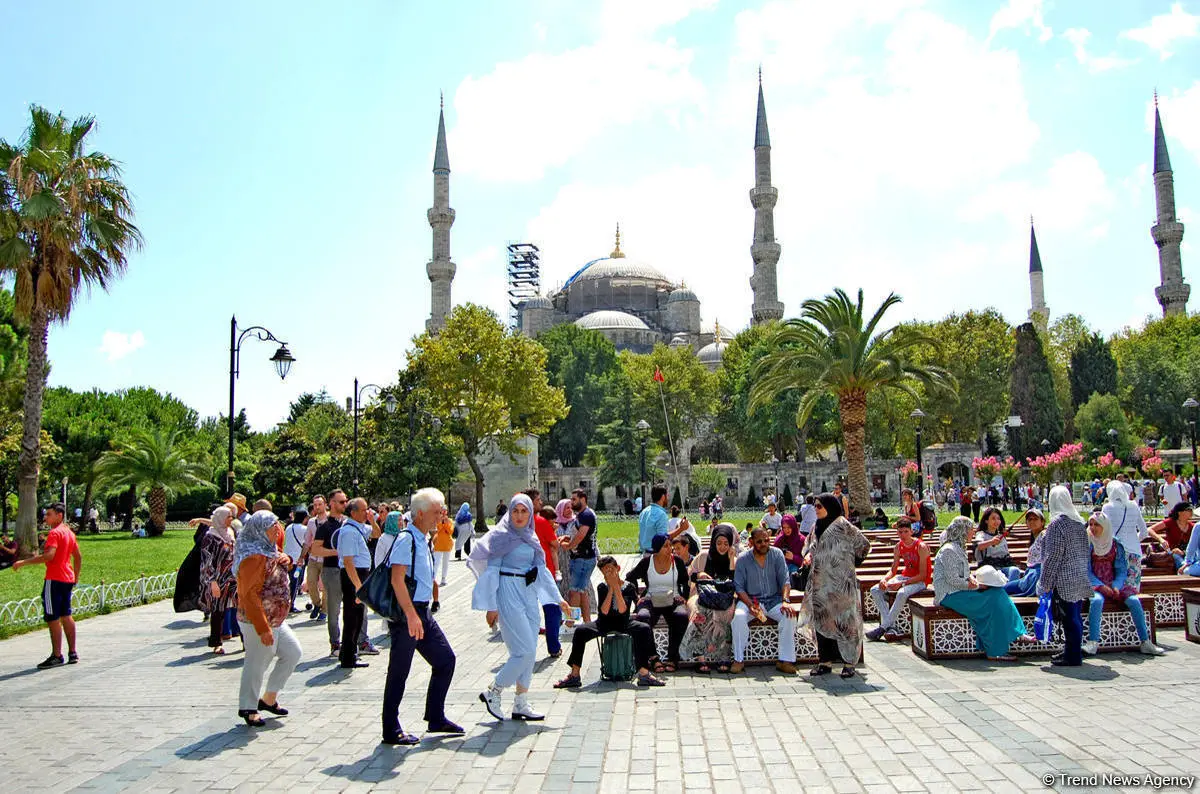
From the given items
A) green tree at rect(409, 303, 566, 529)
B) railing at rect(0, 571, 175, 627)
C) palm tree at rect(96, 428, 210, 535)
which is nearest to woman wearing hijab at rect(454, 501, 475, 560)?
railing at rect(0, 571, 175, 627)

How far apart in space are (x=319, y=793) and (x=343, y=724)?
1.53 m

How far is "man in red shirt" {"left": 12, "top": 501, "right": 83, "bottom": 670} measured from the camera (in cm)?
848

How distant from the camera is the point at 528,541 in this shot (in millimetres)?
6348

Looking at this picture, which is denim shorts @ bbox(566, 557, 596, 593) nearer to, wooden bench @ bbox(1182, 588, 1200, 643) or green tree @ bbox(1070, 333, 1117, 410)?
wooden bench @ bbox(1182, 588, 1200, 643)

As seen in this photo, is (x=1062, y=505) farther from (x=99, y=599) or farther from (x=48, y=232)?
(x=48, y=232)

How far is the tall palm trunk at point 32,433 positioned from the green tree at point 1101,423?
40802 mm

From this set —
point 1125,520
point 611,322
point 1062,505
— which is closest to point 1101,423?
point 1125,520

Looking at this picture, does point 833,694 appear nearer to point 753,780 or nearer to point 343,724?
point 753,780

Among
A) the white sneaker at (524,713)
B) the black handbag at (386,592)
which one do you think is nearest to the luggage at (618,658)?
the white sneaker at (524,713)

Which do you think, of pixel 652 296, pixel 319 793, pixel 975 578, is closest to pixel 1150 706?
pixel 975 578

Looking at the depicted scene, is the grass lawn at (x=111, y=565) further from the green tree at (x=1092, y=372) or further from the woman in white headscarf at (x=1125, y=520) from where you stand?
the green tree at (x=1092, y=372)

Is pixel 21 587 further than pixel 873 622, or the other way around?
pixel 21 587

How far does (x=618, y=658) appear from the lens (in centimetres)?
737

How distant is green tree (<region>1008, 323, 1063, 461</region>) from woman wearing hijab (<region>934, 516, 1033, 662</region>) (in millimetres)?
36870
